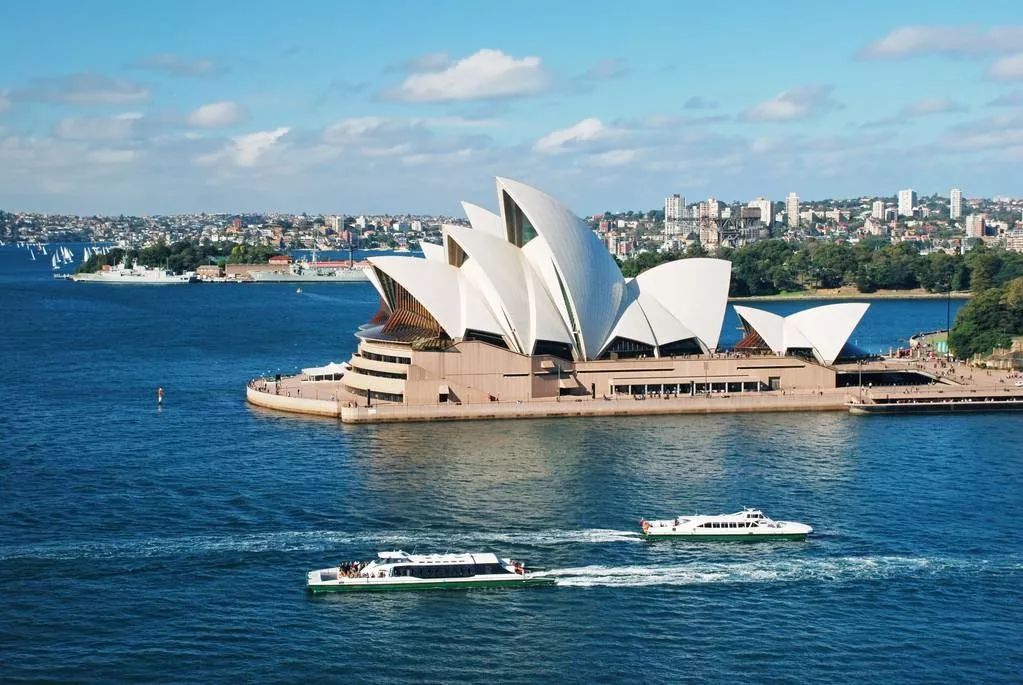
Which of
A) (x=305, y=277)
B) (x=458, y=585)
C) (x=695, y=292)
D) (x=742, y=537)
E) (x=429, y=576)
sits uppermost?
(x=305, y=277)

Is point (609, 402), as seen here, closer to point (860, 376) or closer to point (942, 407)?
point (860, 376)

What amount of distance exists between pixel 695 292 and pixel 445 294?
12.9m

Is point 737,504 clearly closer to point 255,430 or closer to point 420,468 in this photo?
point 420,468

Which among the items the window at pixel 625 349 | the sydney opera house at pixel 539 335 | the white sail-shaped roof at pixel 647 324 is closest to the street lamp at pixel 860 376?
the sydney opera house at pixel 539 335

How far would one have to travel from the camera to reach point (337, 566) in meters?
34.1

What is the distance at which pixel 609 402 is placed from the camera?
57.7m

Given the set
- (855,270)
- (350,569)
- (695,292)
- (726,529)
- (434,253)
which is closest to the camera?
(350,569)

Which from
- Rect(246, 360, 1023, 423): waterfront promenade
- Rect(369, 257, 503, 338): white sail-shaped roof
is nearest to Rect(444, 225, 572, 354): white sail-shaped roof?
Rect(369, 257, 503, 338): white sail-shaped roof

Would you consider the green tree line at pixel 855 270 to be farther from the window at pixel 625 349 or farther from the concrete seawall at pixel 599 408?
the concrete seawall at pixel 599 408

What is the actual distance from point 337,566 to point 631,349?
2979 centimetres

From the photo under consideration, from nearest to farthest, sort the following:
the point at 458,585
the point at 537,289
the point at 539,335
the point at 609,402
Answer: the point at 458,585, the point at 609,402, the point at 539,335, the point at 537,289

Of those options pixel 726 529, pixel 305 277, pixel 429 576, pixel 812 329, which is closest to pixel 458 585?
pixel 429 576

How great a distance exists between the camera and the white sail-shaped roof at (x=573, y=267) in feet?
195

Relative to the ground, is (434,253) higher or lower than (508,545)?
higher
